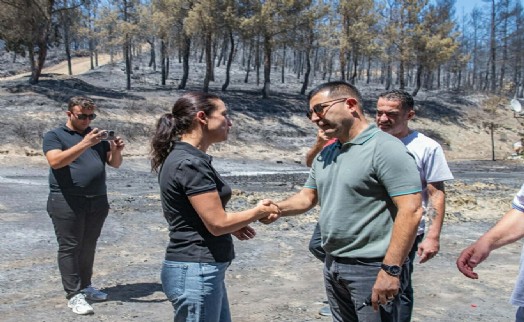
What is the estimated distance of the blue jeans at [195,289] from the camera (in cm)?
261

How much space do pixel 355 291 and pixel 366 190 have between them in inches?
19.5

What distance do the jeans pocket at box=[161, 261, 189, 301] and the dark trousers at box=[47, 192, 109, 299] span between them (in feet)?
7.63

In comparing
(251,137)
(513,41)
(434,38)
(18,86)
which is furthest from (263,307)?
(513,41)

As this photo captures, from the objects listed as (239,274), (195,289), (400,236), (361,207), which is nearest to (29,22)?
(239,274)

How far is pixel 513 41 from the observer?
206 feet

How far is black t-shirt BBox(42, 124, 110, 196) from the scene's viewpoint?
15.5 ft

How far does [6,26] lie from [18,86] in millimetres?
4129

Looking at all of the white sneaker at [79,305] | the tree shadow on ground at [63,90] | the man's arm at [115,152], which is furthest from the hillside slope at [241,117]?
the white sneaker at [79,305]

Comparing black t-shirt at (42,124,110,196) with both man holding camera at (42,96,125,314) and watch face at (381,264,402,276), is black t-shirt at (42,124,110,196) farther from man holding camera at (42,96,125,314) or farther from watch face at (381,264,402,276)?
watch face at (381,264,402,276)

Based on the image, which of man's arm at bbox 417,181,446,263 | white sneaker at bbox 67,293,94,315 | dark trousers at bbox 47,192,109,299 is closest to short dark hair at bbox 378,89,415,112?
man's arm at bbox 417,181,446,263

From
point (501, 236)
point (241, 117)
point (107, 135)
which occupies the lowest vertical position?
point (241, 117)

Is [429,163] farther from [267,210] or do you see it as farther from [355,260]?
[267,210]

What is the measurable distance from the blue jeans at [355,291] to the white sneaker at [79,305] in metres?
2.66

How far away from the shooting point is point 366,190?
259cm
